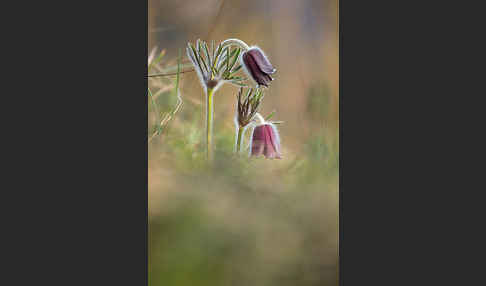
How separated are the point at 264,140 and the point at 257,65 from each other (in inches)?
15.7

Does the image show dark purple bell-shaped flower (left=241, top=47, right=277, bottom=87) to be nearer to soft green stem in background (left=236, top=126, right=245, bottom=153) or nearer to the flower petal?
the flower petal

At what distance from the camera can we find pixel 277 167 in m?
2.62

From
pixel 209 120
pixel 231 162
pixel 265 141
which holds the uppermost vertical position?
pixel 209 120

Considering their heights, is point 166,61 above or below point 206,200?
above

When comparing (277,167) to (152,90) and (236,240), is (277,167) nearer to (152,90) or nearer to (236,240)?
(236,240)

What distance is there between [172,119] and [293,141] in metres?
0.66

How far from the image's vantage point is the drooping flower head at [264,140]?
2.59 metres

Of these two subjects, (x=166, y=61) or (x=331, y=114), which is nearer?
(x=166, y=61)

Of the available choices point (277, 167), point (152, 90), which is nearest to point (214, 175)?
point (277, 167)

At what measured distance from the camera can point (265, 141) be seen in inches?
102

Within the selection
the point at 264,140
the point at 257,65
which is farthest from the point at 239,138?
the point at 257,65

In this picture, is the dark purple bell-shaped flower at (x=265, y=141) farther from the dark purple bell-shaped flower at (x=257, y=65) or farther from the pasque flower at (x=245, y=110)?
the dark purple bell-shaped flower at (x=257, y=65)

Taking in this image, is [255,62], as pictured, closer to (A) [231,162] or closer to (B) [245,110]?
(B) [245,110]

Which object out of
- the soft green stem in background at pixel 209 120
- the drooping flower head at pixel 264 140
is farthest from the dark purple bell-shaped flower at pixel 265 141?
the soft green stem in background at pixel 209 120
